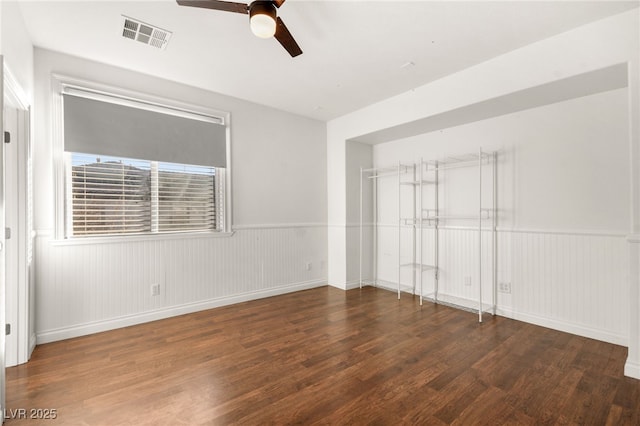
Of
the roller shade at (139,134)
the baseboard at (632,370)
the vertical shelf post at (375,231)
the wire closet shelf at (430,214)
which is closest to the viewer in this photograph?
the baseboard at (632,370)

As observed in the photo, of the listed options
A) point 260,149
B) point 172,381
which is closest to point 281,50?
point 260,149

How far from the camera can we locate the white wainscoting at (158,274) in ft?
9.68

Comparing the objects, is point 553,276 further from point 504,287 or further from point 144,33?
point 144,33

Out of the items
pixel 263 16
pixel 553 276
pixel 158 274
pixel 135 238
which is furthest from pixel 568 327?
pixel 135 238

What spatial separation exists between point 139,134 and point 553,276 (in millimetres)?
4853

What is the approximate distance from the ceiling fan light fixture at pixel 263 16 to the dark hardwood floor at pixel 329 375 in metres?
2.46

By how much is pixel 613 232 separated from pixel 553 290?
0.81 m

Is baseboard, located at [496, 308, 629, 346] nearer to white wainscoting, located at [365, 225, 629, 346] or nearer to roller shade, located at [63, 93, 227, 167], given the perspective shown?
white wainscoting, located at [365, 225, 629, 346]

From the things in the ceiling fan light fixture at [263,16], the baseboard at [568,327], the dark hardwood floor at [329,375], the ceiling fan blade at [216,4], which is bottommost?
the dark hardwood floor at [329,375]

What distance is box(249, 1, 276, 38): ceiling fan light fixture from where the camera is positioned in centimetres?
189

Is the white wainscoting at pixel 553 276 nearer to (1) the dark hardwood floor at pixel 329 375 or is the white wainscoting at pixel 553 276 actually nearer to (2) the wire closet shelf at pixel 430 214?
(2) the wire closet shelf at pixel 430 214

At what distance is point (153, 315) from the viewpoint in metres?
3.49

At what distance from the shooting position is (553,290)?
3244mm

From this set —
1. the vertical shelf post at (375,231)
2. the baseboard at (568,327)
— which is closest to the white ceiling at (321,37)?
the vertical shelf post at (375,231)
